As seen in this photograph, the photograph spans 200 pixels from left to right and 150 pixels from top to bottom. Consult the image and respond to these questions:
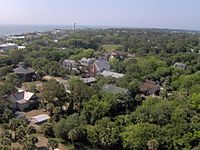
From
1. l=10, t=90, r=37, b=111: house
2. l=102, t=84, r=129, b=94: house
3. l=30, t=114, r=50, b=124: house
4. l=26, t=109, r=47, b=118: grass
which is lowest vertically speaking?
l=26, t=109, r=47, b=118: grass

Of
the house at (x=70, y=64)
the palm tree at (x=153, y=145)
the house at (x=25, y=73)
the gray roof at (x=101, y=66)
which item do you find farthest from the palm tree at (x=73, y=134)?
the house at (x=70, y=64)

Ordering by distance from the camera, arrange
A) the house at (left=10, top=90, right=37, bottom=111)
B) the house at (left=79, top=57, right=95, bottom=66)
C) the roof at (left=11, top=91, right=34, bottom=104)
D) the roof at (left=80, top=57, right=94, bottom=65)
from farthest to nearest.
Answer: the roof at (left=80, top=57, right=94, bottom=65) → the house at (left=79, top=57, right=95, bottom=66) → the roof at (left=11, top=91, right=34, bottom=104) → the house at (left=10, top=90, right=37, bottom=111)

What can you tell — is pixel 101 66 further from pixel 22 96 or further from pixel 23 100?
pixel 23 100

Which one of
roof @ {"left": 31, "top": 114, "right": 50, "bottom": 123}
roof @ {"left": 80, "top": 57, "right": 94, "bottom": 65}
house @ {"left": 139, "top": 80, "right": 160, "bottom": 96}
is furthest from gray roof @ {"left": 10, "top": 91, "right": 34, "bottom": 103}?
roof @ {"left": 80, "top": 57, "right": 94, "bottom": 65}

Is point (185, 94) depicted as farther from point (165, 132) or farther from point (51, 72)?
point (51, 72)

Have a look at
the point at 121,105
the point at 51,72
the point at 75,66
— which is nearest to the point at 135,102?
the point at 121,105

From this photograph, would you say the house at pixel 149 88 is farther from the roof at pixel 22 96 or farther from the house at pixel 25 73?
the house at pixel 25 73

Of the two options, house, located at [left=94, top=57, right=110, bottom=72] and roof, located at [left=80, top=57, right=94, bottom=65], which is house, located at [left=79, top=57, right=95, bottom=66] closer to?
roof, located at [left=80, top=57, right=94, bottom=65]
